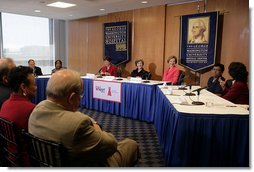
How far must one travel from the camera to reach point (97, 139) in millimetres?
1230

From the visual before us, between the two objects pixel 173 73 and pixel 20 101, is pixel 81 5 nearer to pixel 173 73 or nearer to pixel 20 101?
pixel 173 73

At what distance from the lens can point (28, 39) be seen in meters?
7.45

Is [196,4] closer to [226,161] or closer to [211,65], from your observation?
[211,65]

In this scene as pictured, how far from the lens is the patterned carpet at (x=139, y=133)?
2.62 meters

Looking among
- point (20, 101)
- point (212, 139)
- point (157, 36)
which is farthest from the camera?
point (157, 36)

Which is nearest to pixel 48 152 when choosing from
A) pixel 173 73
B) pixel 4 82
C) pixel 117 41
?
pixel 4 82

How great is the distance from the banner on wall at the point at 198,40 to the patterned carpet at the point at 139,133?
2027 millimetres

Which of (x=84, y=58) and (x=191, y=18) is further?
(x=84, y=58)

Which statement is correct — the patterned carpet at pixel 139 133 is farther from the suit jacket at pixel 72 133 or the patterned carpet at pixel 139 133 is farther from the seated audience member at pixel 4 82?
the seated audience member at pixel 4 82

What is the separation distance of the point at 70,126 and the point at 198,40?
4.42 meters

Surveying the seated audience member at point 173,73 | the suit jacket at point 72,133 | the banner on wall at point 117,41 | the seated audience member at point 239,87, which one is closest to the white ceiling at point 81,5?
the banner on wall at point 117,41

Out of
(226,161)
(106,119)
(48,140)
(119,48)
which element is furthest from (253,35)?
(119,48)

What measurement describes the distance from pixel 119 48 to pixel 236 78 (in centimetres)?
411

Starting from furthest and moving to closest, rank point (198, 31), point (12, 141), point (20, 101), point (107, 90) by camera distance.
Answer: point (198, 31), point (107, 90), point (20, 101), point (12, 141)
